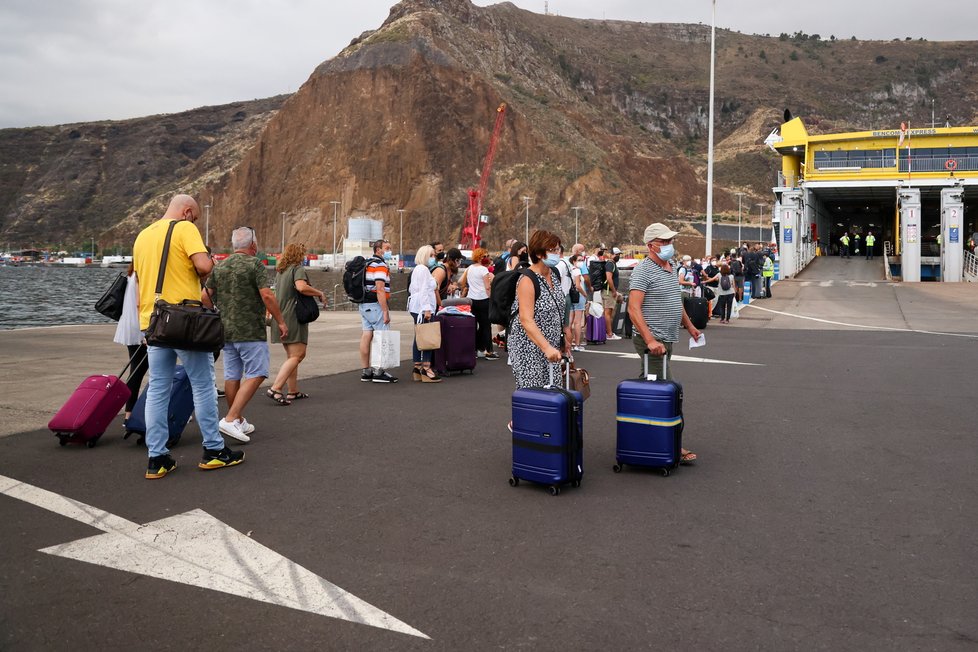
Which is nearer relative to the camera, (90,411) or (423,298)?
A: (90,411)

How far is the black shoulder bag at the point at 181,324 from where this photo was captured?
5598 millimetres

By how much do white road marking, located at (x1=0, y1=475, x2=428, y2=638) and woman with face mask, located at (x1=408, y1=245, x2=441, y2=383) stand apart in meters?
5.82

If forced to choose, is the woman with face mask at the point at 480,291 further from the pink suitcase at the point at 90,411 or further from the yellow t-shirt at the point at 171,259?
the yellow t-shirt at the point at 171,259

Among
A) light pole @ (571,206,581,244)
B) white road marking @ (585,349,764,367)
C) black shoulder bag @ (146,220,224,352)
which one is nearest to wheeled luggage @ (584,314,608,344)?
white road marking @ (585,349,764,367)

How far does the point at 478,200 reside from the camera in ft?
330

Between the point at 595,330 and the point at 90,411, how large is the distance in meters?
10.8

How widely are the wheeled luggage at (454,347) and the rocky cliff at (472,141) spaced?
317ft

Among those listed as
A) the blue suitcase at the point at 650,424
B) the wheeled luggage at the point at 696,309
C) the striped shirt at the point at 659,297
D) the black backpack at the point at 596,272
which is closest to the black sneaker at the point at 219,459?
the blue suitcase at the point at 650,424

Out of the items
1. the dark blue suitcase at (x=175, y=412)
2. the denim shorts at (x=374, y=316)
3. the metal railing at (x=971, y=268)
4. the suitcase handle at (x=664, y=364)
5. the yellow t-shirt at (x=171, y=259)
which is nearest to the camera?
the yellow t-shirt at (x=171, y=259)

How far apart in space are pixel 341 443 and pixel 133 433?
185 cm

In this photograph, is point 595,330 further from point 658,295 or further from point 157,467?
point 157,467

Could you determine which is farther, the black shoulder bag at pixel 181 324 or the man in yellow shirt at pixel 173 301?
the man in yellow shirt at pixel 173 301

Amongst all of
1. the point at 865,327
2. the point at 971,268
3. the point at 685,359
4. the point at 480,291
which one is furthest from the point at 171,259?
the point at 971,268

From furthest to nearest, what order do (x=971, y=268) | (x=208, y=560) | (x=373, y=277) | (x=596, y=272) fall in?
(x=971, y=268), (x=596, y=272), (x=373, y=277), (x=208, y=560)
